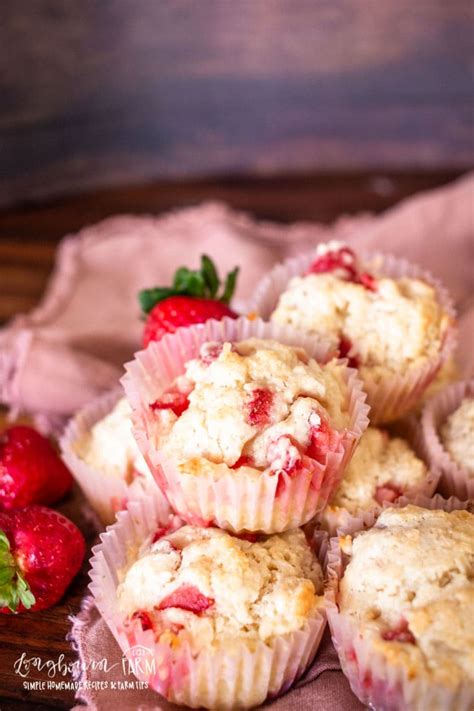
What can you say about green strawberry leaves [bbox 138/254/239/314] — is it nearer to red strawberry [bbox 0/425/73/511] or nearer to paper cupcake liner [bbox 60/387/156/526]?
paper cupcake liner [bbox 60/387/156/526]

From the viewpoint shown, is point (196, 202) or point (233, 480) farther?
point (196, 202)

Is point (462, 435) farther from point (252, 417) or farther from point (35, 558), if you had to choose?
point (35, 558)

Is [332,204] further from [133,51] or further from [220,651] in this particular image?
[220,651]

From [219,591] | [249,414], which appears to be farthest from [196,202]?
[219,591]

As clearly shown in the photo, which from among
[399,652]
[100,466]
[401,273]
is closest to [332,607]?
[399,652]

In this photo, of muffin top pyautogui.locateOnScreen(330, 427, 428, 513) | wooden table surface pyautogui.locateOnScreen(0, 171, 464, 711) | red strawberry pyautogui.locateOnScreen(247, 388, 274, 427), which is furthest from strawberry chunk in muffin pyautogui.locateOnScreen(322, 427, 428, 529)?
wooden table surface pyautogui.locateOnScreen(0, 171, 464, 711)
